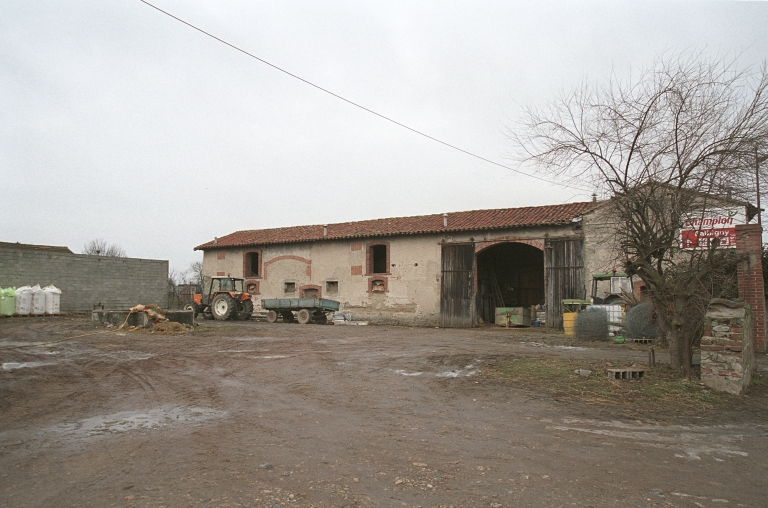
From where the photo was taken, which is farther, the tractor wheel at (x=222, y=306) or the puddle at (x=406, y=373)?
the tractor wheel at (x=222, y=306)

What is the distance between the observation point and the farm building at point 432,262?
66.4 ft

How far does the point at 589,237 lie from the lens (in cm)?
1977

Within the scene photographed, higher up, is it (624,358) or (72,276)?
(72,276)

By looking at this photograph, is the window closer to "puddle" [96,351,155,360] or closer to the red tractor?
the red tractor

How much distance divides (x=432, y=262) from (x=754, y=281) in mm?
12809

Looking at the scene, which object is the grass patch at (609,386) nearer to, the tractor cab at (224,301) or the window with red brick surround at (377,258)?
the window with red brick surround at (377,258)

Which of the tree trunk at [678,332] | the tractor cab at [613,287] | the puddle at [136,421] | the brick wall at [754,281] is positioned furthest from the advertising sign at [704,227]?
the tractor cab at [613,287]

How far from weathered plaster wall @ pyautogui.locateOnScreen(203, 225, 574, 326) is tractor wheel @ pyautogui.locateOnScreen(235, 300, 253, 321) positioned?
2761mm

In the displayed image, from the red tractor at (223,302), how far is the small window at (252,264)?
3691mm

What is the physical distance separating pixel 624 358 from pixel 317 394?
22.8 ft

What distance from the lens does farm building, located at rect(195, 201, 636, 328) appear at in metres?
20.2

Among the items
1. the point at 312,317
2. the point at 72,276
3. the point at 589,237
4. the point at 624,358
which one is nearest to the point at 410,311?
the point at 312,317

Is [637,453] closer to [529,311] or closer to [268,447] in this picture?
[268,447]

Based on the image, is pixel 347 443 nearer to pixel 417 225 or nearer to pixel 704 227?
pixel 704 227
